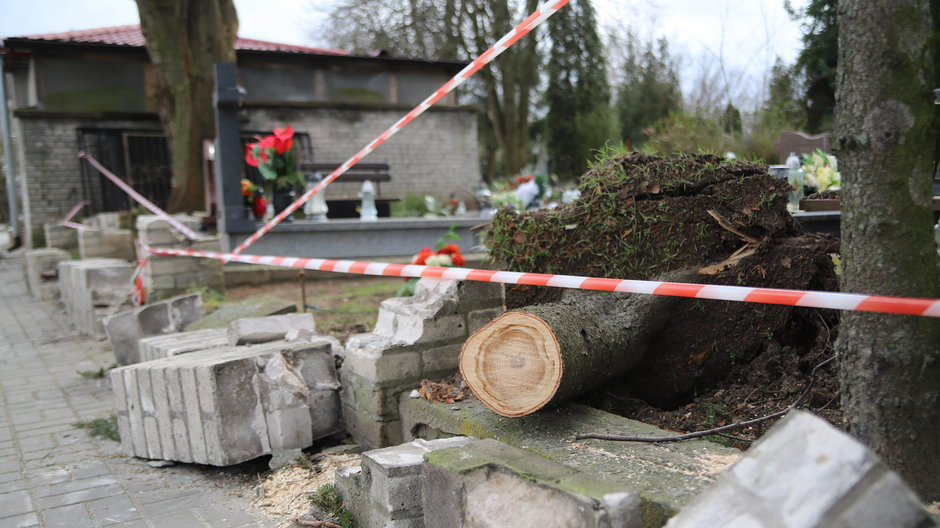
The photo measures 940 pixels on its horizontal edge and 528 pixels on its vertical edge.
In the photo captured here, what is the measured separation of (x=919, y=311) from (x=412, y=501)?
1.74 metres

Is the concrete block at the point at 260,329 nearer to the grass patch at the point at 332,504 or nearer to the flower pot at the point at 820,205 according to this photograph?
the grass patch at the point at 332,504

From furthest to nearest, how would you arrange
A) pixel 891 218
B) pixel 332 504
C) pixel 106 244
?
pixel 106 244 < pixel 332 504 < pixel 891 218

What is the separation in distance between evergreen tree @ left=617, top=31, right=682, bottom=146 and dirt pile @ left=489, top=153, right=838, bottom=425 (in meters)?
20.7

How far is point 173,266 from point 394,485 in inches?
207

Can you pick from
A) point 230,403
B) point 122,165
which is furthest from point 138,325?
point 122,165

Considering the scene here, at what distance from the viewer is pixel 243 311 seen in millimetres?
5777

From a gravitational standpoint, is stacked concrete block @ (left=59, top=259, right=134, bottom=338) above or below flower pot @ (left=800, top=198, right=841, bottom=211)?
below

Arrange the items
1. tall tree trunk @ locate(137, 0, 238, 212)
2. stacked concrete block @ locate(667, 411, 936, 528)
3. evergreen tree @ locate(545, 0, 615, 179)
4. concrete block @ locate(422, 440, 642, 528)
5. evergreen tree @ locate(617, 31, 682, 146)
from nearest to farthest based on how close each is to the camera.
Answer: stacked concrete block @ locate(667, 411, 936, 528)
concrete block @ locate(422, 440, 642, 528)
tall tree trunk @ locate(137, 0, 238, 212)
evergreen tree @ locate(617, 31, 682, 146)
evergreen tree @ locate(545, 0, 615, 179)

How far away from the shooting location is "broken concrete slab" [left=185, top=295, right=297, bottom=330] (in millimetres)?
5320

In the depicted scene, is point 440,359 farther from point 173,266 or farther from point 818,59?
point 818,59

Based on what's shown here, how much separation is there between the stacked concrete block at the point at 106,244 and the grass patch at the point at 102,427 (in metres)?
Result: 6.69

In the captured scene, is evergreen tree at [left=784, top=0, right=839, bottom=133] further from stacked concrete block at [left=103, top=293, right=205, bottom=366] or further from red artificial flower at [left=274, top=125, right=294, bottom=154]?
red artificial flower at [left=274, top=125, right=294, bottom=154]

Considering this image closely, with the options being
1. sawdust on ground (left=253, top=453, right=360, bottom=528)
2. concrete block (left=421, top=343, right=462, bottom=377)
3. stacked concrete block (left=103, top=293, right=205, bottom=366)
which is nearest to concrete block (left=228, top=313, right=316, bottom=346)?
sawdust on ground (left=253, top=453, right=360, bottom=528)

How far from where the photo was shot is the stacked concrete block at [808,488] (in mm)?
1349
